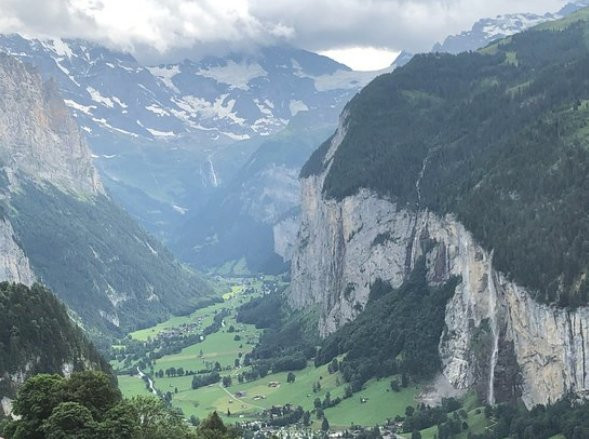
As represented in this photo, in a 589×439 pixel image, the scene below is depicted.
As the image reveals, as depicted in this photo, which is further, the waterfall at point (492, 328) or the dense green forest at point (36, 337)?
the waterfall at point (492, 328)

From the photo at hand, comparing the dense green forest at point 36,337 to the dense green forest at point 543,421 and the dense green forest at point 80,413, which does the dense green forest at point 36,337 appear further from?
the dense green forest at point 543,421

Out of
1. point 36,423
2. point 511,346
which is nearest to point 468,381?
point 511,346

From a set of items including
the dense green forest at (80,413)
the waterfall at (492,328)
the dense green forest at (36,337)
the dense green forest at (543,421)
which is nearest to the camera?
the dense green forest at (80,413)

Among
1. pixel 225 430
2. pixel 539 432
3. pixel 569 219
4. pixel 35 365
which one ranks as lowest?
pixel 539 432

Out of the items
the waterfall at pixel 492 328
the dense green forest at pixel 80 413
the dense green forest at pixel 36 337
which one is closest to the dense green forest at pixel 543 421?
the waterfall at pixel 492 328

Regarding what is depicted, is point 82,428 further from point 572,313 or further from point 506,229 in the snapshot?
point 506,229

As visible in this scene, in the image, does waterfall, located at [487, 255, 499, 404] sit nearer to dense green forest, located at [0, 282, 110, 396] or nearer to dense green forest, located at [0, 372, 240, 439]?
dense green forest, located at [0, 282, 110, 396]
